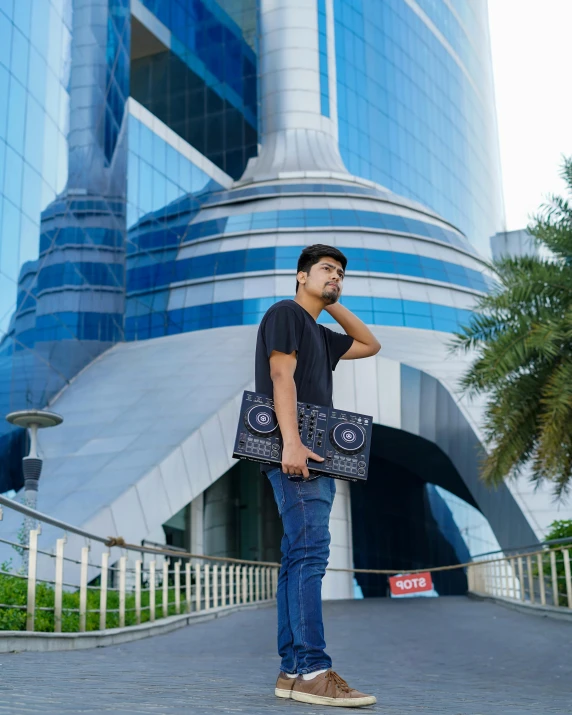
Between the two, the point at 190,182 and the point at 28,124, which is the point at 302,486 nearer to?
the point at 28,124

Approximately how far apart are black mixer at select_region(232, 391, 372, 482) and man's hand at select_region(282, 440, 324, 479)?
82mm

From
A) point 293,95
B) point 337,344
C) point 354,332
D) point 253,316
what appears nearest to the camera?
point 337,344

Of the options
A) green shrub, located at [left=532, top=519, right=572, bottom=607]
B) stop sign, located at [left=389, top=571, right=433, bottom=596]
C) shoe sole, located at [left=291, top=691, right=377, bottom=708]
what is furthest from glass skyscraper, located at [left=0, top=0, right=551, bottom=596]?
shoe sole, located at [left=291, top=691, right=377, bottom=708]

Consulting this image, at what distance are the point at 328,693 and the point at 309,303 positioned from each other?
6.20ft

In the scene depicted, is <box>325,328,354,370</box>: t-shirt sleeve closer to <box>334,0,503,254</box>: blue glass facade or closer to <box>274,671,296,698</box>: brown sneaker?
<box>274,671,296,698</box>: brown sneaker

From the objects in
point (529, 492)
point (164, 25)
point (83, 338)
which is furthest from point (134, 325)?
A: point (529, 492)

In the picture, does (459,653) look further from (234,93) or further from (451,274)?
(234,93)

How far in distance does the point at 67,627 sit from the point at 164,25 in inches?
1579

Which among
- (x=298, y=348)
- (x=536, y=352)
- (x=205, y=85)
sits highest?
(x=205, y=85)

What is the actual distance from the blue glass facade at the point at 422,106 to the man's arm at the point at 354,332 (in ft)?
148

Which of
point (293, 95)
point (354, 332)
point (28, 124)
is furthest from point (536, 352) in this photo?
point (293, 95)

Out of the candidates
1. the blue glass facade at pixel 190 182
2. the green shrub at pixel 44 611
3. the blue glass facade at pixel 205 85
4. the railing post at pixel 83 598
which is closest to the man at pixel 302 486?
the green shrub at pixel 44 611

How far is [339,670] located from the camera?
21.3 ft

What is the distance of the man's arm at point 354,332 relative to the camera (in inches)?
193
